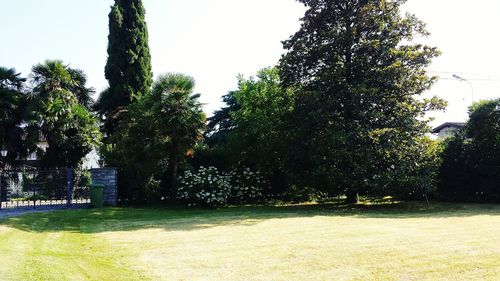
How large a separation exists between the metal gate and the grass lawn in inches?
192

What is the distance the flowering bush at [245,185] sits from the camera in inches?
840

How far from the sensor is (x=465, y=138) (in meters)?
21.9

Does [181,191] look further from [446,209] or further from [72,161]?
[446,209]

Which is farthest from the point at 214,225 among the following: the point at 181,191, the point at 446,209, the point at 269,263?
the point at 446,209

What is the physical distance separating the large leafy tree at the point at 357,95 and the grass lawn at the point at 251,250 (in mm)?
4776

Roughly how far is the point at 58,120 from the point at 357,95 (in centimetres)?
1423

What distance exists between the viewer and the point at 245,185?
21.6m

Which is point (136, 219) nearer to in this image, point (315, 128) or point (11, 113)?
point (315, 128)

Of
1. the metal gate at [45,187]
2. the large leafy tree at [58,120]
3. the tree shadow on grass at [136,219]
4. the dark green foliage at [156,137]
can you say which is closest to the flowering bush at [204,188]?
the tree shadow on grass at [136,219]

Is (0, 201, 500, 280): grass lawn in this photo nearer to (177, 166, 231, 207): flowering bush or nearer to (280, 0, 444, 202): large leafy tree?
(280, 0, 444, 202): large leafy tree

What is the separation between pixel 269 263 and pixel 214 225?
19.0 feet

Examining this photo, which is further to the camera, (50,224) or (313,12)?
(313,12)

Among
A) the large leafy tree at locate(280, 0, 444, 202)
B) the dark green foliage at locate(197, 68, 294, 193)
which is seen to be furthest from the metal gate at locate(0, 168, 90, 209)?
the large leafy tree at locate(280, 0, 444, 202)

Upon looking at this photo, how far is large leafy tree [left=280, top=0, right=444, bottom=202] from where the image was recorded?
1802 cm
